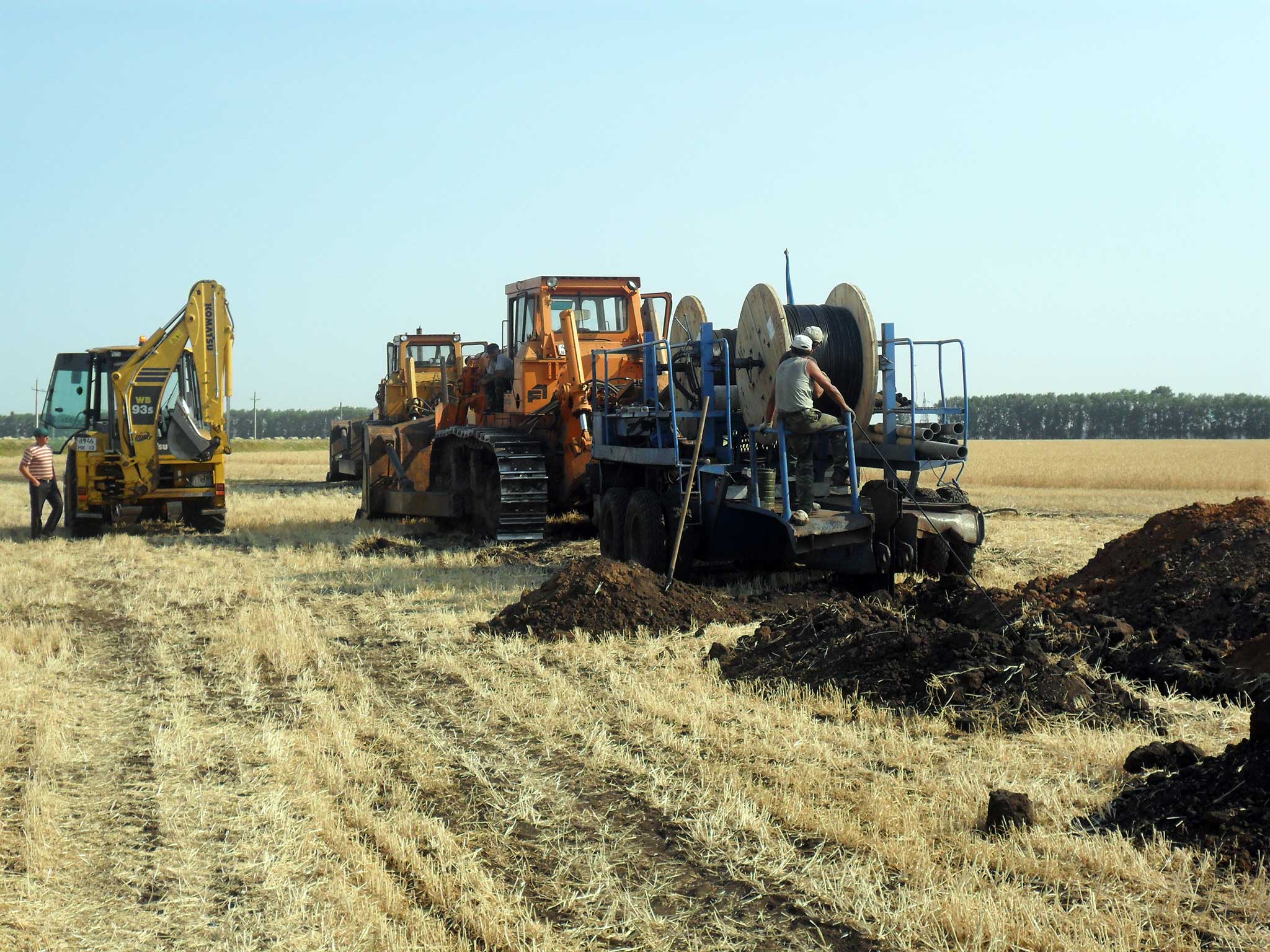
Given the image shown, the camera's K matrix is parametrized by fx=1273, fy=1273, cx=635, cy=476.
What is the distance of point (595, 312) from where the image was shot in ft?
54.2

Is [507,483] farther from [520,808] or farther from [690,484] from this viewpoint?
[520,808]

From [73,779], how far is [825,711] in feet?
12.9

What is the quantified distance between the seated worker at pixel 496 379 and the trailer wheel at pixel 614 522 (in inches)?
164

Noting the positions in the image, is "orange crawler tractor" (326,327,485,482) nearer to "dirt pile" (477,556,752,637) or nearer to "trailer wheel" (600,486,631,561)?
"trailer wheel" (600,486,631,561)

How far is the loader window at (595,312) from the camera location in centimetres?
1644

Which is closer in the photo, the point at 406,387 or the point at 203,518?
the point at 203,518

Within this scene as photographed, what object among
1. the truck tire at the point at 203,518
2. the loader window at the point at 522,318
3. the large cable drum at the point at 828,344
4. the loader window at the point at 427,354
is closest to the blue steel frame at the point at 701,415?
the large cable drum at the point at 828,344

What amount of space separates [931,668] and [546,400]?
970 centimetres

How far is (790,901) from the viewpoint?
4.53 meters

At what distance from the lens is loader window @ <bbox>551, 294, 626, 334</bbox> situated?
16.4 metres

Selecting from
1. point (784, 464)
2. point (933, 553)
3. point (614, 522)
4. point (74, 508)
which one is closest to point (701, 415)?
point (784, 464)

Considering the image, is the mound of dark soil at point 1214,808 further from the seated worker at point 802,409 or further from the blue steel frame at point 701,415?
the blue steel frame at point 701,415

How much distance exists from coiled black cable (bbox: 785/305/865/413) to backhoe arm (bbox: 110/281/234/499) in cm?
1020

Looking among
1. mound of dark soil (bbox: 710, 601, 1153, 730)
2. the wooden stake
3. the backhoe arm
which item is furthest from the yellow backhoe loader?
mound of dark soil (bbox: 710, 601, 1153, 730)
